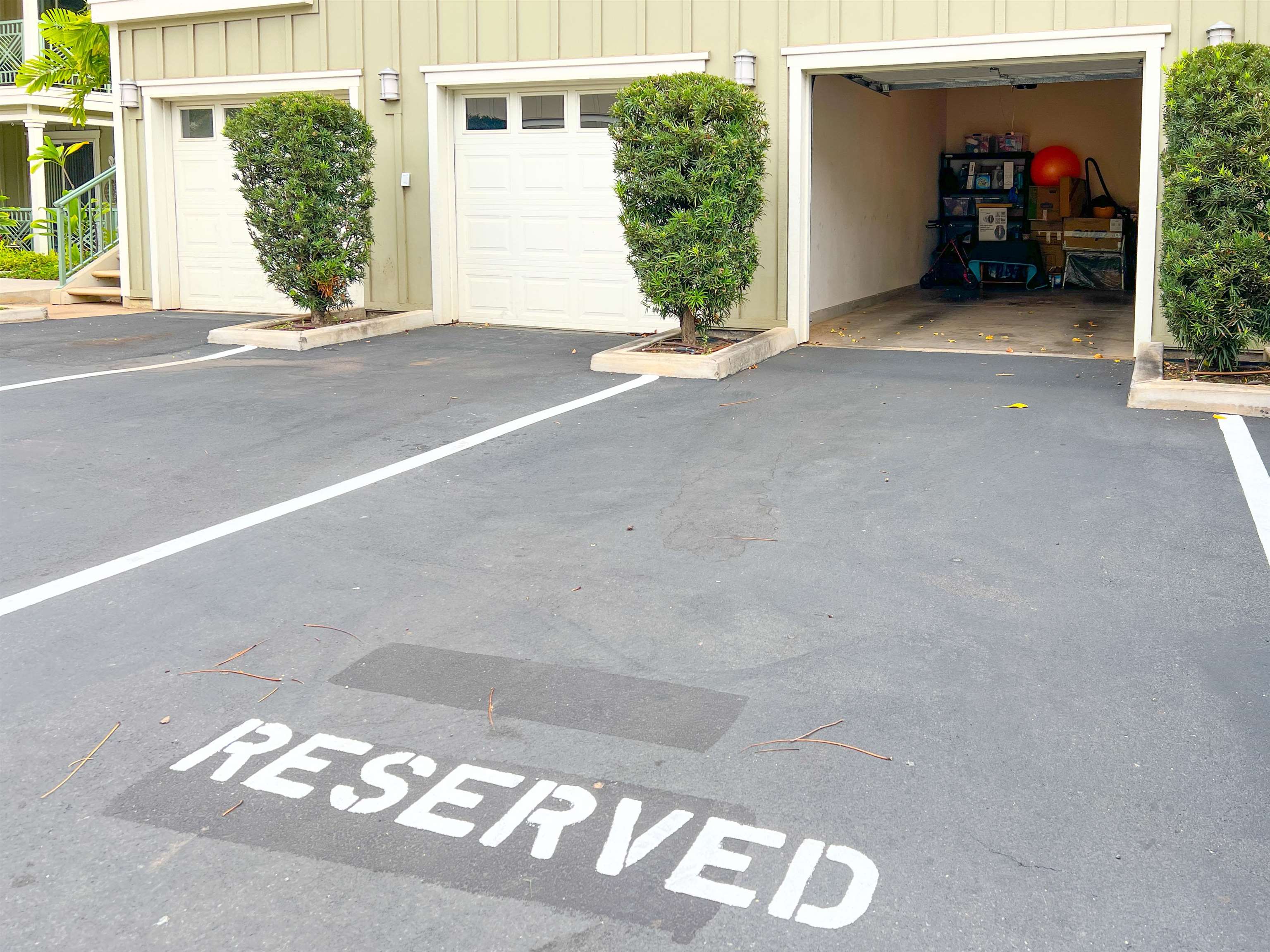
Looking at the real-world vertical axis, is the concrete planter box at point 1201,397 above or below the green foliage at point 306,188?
below

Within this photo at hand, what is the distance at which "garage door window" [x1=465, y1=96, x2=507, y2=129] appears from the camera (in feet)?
40.3

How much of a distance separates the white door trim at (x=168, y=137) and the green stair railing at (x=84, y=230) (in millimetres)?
611

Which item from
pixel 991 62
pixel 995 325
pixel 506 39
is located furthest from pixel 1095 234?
pixel 506 39

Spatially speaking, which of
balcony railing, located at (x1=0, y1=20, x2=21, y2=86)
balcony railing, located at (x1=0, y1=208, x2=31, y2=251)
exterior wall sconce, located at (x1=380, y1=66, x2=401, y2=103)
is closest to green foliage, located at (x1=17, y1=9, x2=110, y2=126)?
exterior wall sconce, located at (x1=380, y1=66, x2=401, y2=103)

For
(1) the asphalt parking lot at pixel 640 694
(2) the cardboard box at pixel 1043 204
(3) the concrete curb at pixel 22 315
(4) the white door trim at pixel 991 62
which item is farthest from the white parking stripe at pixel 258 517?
(2) the cardboard box at pixel 1043 204

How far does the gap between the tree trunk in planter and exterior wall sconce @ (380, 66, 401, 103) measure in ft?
14.8

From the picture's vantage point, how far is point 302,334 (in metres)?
10.8

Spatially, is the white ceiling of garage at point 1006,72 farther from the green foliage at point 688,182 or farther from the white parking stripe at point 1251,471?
the white parking stripe at point 1251,471

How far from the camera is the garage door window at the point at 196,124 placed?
13.8m

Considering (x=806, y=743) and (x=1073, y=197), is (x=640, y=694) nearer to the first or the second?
(x=806, y=743)

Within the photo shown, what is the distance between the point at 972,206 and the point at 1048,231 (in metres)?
1.23

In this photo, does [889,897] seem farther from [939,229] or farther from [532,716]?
[939,229]

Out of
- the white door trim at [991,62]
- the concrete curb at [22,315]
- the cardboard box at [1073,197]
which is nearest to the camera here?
the white door trim at [991,62]

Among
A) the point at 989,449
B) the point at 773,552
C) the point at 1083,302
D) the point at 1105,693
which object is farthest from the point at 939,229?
the point at 1105,693
